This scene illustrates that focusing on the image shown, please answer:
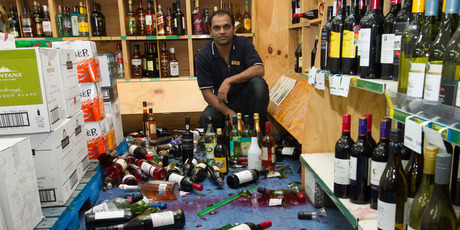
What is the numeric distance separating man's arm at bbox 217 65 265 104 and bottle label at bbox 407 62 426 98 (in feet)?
7.91

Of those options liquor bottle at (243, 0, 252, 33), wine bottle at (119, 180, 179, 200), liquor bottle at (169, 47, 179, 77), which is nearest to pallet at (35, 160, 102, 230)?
wine bottle at (119, 180, 179, 200)

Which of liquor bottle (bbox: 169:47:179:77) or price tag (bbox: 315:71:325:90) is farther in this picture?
liquor bottle (bbox: 169:47:179:77)

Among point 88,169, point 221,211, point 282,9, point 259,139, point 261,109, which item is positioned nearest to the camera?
point 221,211

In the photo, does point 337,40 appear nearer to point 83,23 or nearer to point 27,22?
point 83,23

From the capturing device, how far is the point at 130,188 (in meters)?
2.49

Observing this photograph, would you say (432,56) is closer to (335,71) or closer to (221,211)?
(335,71)

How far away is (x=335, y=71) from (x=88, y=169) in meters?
1.81

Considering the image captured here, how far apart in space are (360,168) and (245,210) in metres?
0.84

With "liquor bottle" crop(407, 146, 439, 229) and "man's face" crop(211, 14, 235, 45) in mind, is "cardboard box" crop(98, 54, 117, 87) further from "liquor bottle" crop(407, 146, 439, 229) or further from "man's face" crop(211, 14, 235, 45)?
"liquor bottle" crop(407, 146, 439, 229)

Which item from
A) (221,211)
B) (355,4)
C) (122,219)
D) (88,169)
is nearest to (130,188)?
(88,169)

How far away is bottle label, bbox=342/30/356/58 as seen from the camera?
1.63m

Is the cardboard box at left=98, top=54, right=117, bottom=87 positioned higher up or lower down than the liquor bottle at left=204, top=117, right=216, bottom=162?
higher up

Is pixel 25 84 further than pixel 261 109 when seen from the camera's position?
No

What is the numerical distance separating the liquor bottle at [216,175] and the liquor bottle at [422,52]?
1.57 m
